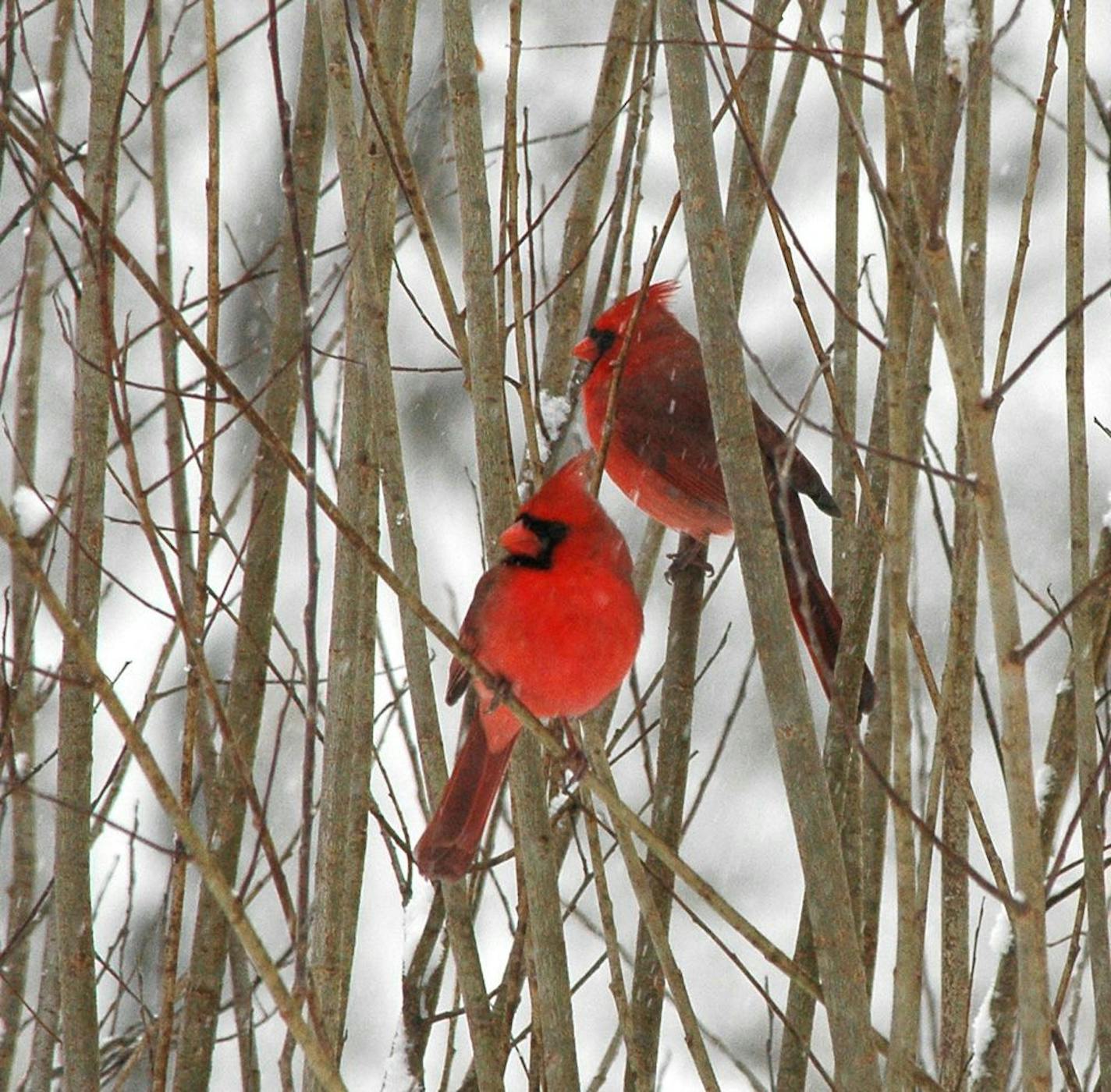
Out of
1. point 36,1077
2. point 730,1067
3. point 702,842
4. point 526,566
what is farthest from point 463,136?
point 702,842

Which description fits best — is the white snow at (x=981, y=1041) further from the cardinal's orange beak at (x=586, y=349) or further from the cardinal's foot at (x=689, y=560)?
the cardinal's orange beak at (x=586, y=349)

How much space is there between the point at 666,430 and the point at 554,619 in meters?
1.59

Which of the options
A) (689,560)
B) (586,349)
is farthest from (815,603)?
(586,349)

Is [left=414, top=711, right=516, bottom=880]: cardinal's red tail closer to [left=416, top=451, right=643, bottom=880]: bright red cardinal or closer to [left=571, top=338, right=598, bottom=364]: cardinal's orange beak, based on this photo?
[left=416, top=451, right=643, bottom=880]: bright red cardinal

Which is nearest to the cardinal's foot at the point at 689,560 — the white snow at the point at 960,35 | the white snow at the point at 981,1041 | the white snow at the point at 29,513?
the white snow at the point at 981,1041

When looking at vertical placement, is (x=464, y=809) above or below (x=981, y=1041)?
above

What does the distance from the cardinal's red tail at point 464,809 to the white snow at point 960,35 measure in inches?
36.0

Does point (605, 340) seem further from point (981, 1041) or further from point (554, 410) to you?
point (981, 1041)

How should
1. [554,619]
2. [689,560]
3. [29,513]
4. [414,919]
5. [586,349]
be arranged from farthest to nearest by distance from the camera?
[586,349], [689,560], [29,513], [414,919], [554,619]

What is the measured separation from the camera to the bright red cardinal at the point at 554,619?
2391mm

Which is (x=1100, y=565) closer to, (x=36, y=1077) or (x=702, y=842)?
(x=36, y=1077)

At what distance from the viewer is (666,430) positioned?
13.0 ft

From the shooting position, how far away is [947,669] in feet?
5.69

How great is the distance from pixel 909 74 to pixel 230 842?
168 cm
